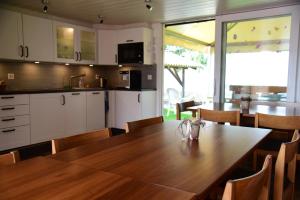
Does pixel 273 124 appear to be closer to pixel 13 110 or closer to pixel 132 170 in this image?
pixel 132 170

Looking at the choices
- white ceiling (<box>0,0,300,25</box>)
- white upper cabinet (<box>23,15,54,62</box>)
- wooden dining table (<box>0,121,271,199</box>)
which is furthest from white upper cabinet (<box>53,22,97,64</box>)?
wooden dining table (<box>0,121,271,199</box>)

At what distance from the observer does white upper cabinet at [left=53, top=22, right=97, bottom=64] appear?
4371mm

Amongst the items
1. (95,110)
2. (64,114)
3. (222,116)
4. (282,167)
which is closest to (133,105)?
(95,110)

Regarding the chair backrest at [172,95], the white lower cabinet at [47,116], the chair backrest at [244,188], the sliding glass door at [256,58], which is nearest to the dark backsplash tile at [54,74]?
the white lower cabinet at [47,116]

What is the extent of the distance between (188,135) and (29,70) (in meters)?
3.68

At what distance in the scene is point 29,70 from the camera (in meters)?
4.27

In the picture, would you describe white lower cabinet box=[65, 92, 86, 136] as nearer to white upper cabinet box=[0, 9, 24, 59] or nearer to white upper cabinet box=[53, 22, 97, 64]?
white upper cabinet box=[53, 22, 97, 64]

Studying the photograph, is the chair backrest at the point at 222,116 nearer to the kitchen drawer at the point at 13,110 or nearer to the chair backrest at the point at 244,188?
the chair backrest at the point at 244,188

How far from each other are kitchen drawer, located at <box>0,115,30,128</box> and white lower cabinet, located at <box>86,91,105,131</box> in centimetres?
117

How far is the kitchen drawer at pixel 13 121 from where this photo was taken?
343 cm

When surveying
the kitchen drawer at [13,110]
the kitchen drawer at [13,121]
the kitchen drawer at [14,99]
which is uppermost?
the kitchen drawer at [14,99]

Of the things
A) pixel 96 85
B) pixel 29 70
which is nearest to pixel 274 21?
pixel 96 85

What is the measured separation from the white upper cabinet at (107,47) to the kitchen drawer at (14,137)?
6.84ft

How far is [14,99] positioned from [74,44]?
62.6 inches
